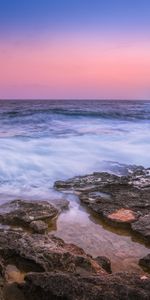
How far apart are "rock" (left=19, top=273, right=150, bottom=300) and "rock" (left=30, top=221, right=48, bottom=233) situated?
1445 millimetres

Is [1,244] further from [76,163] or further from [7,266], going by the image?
[76,163]

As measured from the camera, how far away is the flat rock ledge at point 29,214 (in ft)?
13.0

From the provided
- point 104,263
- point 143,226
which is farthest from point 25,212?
point 104,263

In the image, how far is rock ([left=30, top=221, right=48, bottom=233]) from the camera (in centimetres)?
386

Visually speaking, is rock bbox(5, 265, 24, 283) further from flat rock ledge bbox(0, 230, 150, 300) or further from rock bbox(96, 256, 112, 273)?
rock bbox(96, 256, 112, 273)

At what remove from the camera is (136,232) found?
155 inches

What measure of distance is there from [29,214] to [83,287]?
2.06m

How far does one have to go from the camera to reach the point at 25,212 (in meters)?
4.21

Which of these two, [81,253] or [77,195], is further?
[77,195]

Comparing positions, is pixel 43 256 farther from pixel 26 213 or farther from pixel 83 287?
pixel 26 213

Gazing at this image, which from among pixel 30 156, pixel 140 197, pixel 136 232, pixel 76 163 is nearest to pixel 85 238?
pixel 136 232

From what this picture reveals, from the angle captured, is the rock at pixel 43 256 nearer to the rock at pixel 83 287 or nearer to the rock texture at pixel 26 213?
the rock at pixel 83 287

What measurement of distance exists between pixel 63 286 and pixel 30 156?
598cm

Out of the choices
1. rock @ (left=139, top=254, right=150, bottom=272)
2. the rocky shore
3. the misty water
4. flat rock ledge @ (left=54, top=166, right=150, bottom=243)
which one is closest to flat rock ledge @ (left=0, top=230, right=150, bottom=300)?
the rocky shore
